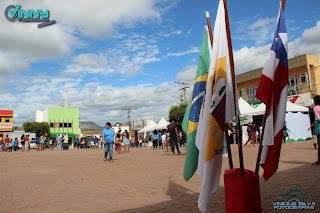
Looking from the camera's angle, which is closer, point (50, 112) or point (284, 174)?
point (284, 174)

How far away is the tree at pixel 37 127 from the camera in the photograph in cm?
5386

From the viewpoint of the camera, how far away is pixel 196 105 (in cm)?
359

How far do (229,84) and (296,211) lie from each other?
183 cm

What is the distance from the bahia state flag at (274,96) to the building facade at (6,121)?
5601 cm

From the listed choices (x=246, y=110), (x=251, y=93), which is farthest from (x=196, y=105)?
(x=251, y=93)

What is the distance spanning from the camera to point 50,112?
5688cm

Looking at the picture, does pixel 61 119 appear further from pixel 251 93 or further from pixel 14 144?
pixel 251 93

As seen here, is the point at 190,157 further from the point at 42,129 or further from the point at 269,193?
the point at 42,129

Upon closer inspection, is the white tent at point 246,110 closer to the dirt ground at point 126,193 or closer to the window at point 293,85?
the window at point 293,85

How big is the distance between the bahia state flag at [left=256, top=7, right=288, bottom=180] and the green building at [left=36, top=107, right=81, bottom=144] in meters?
57.2

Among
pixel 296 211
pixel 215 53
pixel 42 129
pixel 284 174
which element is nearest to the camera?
pixel 215 53

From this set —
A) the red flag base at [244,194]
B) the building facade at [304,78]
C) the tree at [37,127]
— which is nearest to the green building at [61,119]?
the tree at [37,127]

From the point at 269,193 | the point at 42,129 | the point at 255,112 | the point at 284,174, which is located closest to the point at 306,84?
the point at 255,112

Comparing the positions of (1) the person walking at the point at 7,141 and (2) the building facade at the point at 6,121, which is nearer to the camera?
(1) the person walking at the point at 7,141
